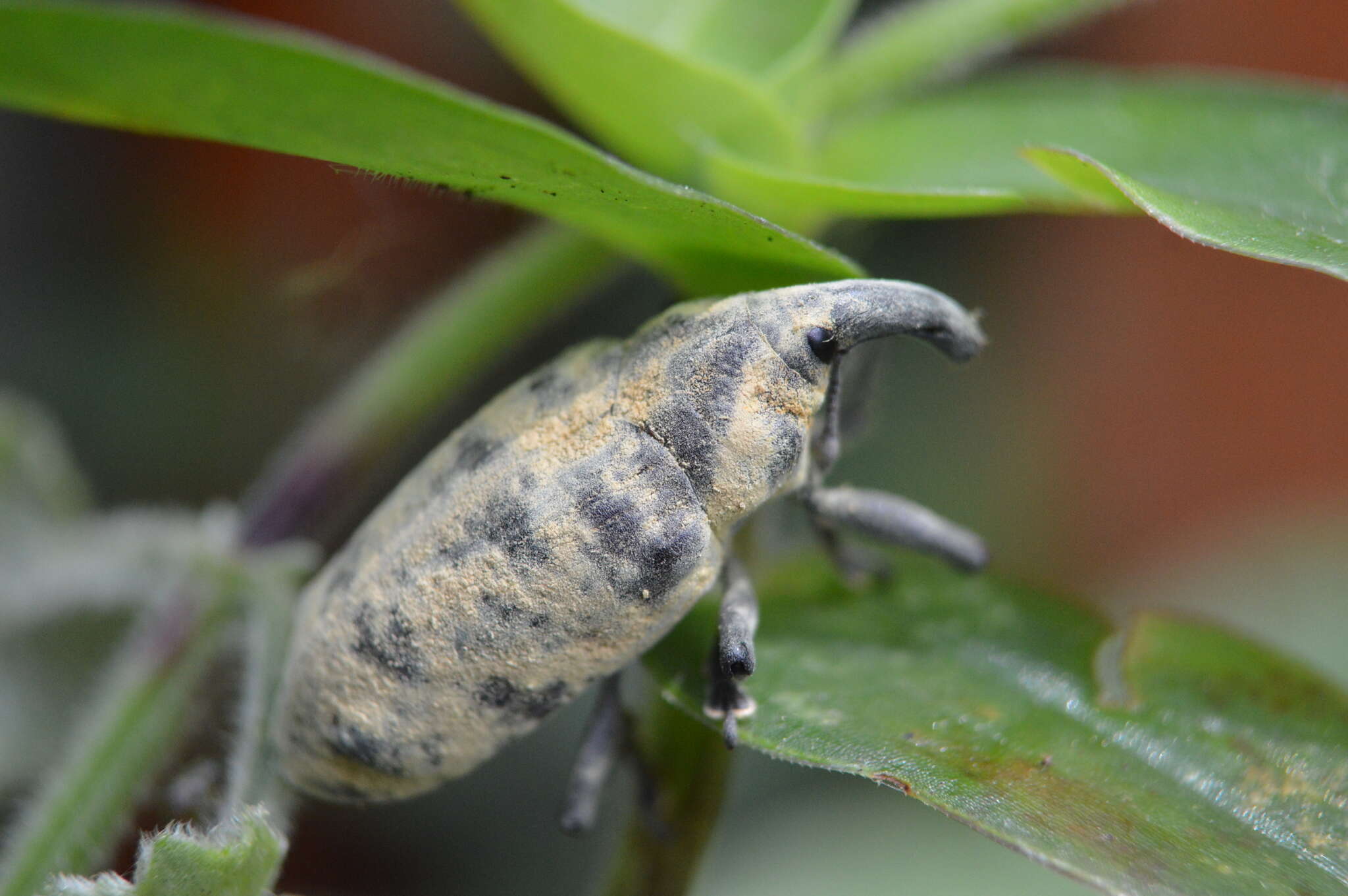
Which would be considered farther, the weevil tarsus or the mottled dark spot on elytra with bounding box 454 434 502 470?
the weevil tarsus

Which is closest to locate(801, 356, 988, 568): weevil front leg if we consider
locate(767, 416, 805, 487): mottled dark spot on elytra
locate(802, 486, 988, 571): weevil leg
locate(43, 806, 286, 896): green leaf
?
locate(802, 486, 988, 571): weevil leg

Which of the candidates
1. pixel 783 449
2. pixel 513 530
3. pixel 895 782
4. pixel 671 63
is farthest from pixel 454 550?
pixel 671 63

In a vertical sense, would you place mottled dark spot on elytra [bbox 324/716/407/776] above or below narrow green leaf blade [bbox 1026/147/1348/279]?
below

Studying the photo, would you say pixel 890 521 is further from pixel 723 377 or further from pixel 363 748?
pixel 363 748

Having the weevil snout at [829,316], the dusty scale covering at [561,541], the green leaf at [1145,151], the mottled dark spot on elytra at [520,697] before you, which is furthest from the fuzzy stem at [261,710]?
the green leaf at [1145,151]

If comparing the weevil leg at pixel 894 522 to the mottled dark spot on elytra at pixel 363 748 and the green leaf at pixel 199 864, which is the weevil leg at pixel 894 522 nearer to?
the mottled dark spot on elytra at pixel 363 748

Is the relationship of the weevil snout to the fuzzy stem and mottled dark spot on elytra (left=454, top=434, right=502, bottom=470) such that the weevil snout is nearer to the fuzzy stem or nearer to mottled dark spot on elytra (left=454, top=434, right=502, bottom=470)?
mottled dark spot on elytra (left=454, top=434, right=502, bottom=470)

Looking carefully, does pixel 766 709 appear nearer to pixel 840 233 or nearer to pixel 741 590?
pixel 741 590
